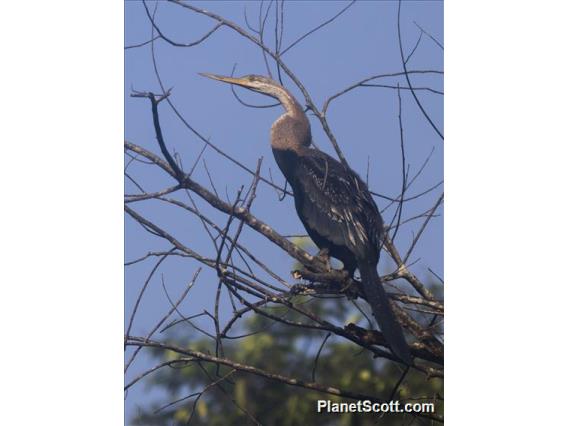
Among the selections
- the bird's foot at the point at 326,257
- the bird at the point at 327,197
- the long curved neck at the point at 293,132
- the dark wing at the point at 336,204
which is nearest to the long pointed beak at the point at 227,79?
the bird at the point at 327,197

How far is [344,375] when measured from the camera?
344 cm

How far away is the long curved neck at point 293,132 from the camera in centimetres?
355

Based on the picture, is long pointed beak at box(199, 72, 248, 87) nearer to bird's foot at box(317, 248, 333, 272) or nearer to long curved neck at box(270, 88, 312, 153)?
long curved neck at box(270, 88, 312, 153)

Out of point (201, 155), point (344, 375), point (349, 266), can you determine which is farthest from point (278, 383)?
point (201, 155)

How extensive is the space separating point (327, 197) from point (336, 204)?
4 cm

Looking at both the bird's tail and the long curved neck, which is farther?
the long curved neck

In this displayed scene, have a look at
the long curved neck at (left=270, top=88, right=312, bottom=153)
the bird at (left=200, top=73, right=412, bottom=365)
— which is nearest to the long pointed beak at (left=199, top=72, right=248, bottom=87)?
the bird at (left=200, top=73, right=412, bottom=365)

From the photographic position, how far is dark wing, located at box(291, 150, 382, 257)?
3502 mm

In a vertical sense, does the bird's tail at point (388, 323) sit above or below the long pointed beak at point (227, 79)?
below

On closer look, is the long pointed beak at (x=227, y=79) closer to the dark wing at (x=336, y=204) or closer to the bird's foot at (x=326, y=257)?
the dark wing at (x=336, y=204)

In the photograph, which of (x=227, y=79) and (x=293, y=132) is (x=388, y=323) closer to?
(x=293, y=132)

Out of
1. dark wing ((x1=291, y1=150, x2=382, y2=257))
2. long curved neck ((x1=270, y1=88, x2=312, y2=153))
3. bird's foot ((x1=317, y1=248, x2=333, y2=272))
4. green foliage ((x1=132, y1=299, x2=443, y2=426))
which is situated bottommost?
green foliage ((x1=132, y1=299, x2=443, y2=426))

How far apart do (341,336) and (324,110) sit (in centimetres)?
71
